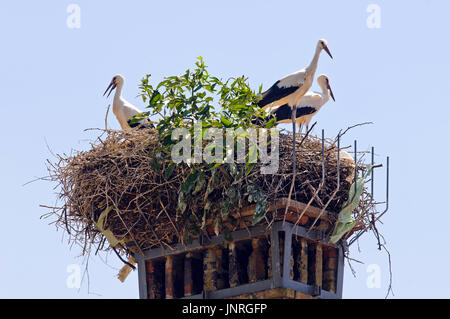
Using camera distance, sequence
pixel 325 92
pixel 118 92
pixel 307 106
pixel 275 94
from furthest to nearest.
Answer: pixel 325 92 < pixel 118 92 < pixel 307 106 < pixel 275 94

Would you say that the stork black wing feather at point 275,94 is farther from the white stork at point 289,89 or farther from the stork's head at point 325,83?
the stork's head at point 325,83

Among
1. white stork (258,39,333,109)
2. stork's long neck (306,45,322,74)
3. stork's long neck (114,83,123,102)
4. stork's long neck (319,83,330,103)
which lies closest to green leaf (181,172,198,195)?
white stork (258,39,333,109)

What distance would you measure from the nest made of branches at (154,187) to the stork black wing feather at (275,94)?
1937 millimetres

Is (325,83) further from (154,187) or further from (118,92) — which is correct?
(154,187)

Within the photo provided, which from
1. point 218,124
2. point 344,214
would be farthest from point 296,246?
point 218,124

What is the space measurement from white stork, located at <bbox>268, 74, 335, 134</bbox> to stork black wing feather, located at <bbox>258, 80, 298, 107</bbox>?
0.42 m

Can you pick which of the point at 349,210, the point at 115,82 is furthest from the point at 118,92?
the point at 349,210

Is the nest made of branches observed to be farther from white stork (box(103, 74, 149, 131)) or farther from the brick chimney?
white stork (box(103, 74, 149, 131))

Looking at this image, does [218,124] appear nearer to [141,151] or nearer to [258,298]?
[141,151]

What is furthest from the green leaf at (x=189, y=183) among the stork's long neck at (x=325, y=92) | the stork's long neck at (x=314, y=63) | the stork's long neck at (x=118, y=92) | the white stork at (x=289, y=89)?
the stork's long neck at (x=325, y=92)

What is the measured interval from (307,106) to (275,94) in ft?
5.11

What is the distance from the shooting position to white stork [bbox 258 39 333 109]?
17.4 m

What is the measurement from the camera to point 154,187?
1502cm
